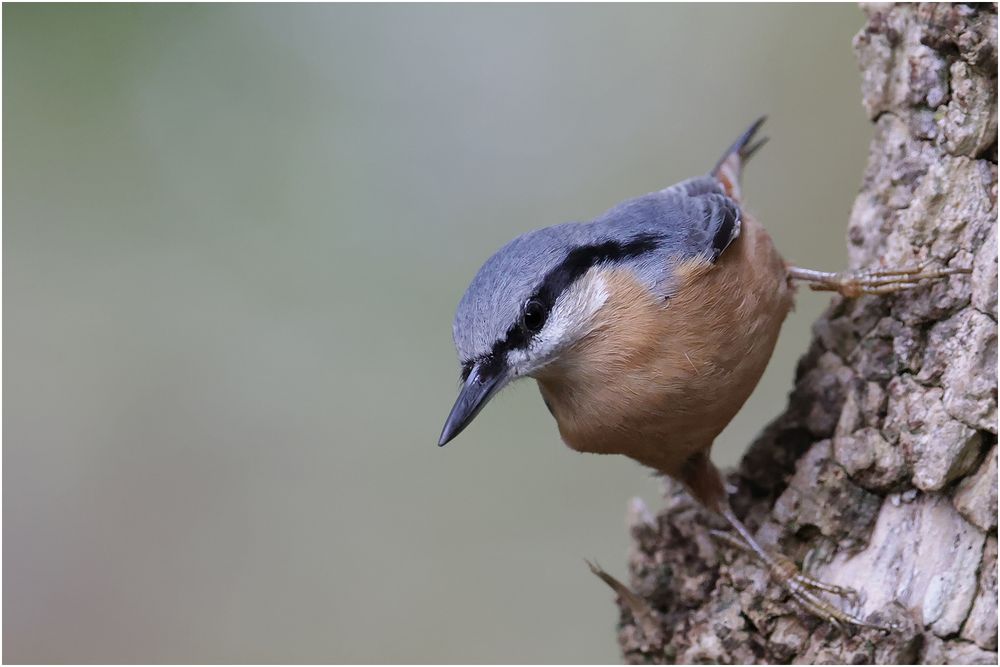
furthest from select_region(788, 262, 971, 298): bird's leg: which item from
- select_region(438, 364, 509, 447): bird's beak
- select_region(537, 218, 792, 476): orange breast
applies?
select_region(438, 364, 509, 447): bird's beak

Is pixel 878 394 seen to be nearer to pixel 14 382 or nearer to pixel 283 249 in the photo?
pixel 283 249

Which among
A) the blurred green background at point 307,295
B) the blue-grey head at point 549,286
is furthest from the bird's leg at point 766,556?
the blurred green background at point 307,295

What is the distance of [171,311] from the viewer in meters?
5.08

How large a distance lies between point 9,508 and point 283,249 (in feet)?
7.00

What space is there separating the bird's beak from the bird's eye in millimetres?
130

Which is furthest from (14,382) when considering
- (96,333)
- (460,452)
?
(460,452)

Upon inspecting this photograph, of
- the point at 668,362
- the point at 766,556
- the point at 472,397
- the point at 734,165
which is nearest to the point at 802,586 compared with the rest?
the point at 766,556

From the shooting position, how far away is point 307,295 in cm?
511

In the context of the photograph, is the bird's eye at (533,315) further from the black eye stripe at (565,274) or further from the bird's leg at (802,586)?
the bird's leg at (802,586)

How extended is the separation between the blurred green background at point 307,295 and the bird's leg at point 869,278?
6.98ft

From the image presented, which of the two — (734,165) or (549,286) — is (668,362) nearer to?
(549,286)

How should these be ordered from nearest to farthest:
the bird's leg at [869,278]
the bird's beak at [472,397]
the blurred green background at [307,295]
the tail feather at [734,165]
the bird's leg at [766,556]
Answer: the bird's beak at [472,397], the bird's leg at [766,556], the bird's leg at [869,278], the tail feather at [734,165], the blurred green background at [307,295]

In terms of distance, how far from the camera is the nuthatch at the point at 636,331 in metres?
2.19

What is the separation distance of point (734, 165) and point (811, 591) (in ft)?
5.44
